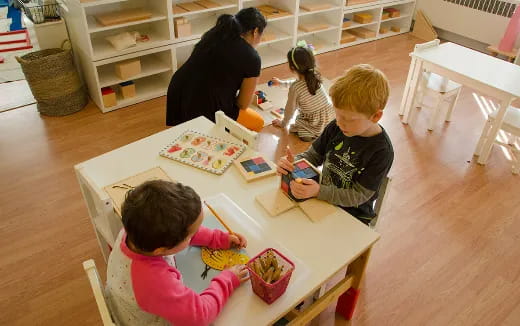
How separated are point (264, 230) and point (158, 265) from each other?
43 centimetres

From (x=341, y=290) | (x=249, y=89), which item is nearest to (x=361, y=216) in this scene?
(x=341, y=290)

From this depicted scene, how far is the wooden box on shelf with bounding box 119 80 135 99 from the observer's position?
330 centimetres

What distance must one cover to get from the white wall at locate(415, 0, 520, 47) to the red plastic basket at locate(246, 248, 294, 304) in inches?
169

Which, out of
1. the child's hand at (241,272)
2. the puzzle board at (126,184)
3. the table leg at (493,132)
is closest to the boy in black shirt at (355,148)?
the child's hand at (241,272)

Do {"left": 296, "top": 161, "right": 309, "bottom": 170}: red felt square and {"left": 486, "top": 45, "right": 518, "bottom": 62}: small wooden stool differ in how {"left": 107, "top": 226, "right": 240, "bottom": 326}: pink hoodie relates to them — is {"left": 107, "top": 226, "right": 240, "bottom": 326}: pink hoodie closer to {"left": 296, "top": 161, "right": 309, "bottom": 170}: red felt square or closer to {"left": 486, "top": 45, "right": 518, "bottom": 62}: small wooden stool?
{"left": 296, "top": 161, "right": 309, "bottom": 170}: red felt square

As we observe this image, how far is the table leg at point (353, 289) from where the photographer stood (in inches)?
56.7

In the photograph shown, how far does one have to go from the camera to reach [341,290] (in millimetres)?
1511

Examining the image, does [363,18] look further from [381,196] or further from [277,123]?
[381,196]

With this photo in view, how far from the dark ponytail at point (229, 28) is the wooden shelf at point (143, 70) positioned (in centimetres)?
114

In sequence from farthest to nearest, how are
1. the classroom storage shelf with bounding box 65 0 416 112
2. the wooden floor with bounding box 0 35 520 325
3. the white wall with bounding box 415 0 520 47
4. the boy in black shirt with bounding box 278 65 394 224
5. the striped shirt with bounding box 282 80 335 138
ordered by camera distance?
the white wall with bounding box 415 0 520 47
the classroom storage shelf with bounding box 65 0 416 112
the striped shirt with bounding box 282 80 335 138
the wooden floor with bounding box 0 35 520 325
the boy in black shirt with bounding box 278 65 394 224

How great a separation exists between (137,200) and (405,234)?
177cm

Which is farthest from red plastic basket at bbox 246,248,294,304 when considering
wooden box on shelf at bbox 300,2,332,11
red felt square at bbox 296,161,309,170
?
wooden box on shelf at bbox 300,2,332,11

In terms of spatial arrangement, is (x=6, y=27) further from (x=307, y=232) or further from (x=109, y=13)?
(x=307, y=232)

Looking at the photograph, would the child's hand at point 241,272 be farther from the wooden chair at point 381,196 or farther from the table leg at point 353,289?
the wooden chair at point 381,196
